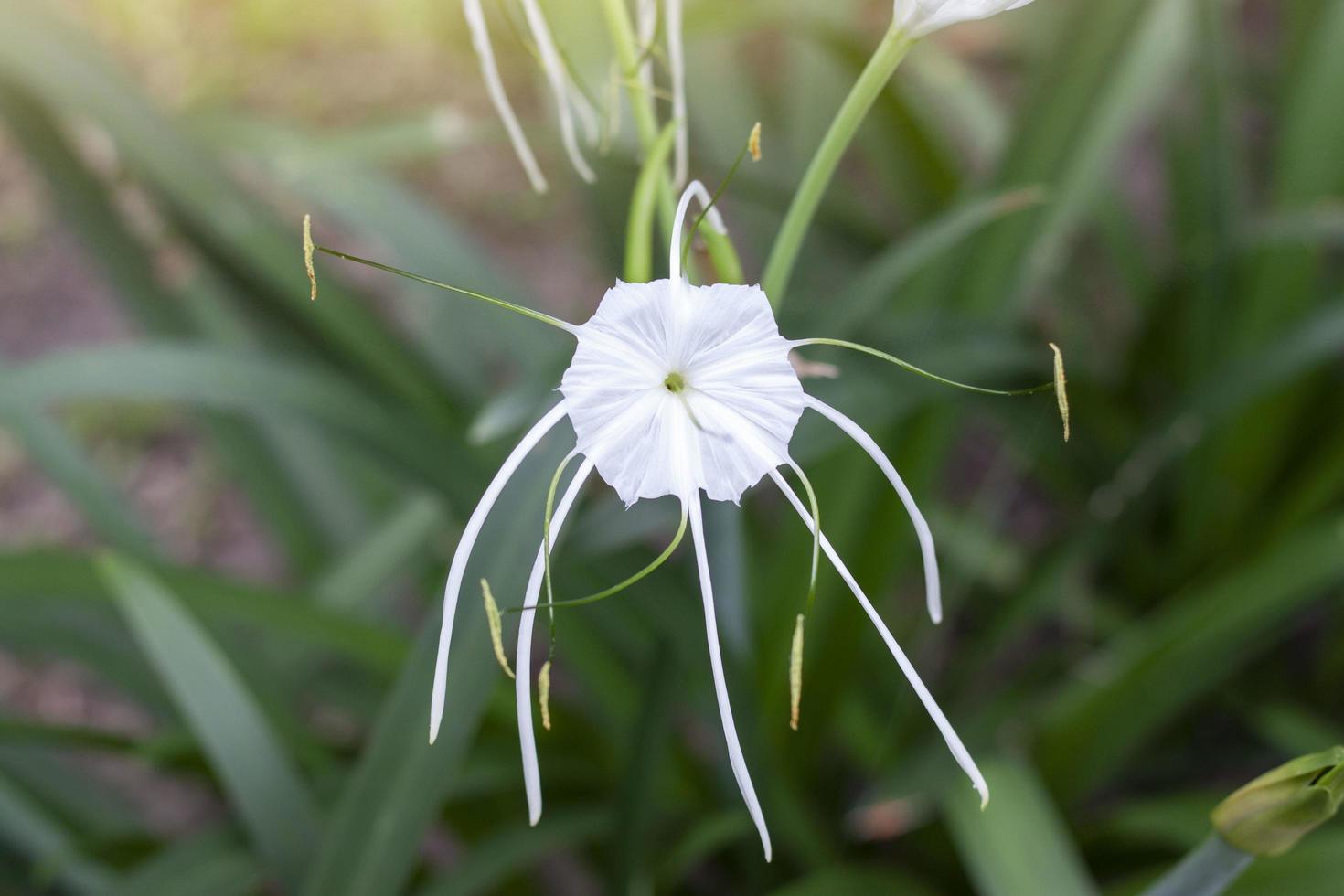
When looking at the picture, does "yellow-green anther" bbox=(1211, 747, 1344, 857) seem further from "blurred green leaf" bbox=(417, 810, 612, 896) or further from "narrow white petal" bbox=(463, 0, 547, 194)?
"blurred green leaf" bbox=(417, 810, 612, 896)

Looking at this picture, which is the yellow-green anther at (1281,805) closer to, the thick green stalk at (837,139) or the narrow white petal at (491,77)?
the thick green stalk at (837,139)

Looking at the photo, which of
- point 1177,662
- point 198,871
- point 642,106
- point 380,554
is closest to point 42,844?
point 198,871

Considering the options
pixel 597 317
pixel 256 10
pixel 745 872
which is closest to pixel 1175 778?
pixel 745 872

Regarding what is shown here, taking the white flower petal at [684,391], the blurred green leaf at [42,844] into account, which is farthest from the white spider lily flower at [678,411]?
the blurred green leaf at [42,844]

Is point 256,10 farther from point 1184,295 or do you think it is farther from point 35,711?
point 1184,295

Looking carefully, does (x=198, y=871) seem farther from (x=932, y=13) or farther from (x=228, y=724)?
(x=932, y=13)

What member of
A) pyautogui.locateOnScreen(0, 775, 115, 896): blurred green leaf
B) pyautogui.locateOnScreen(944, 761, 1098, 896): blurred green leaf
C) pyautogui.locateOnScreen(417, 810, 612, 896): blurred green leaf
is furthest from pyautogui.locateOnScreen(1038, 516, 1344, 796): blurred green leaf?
pyautogui.locateOnScreen(0, 775, 115, 896): blurred green leaf
